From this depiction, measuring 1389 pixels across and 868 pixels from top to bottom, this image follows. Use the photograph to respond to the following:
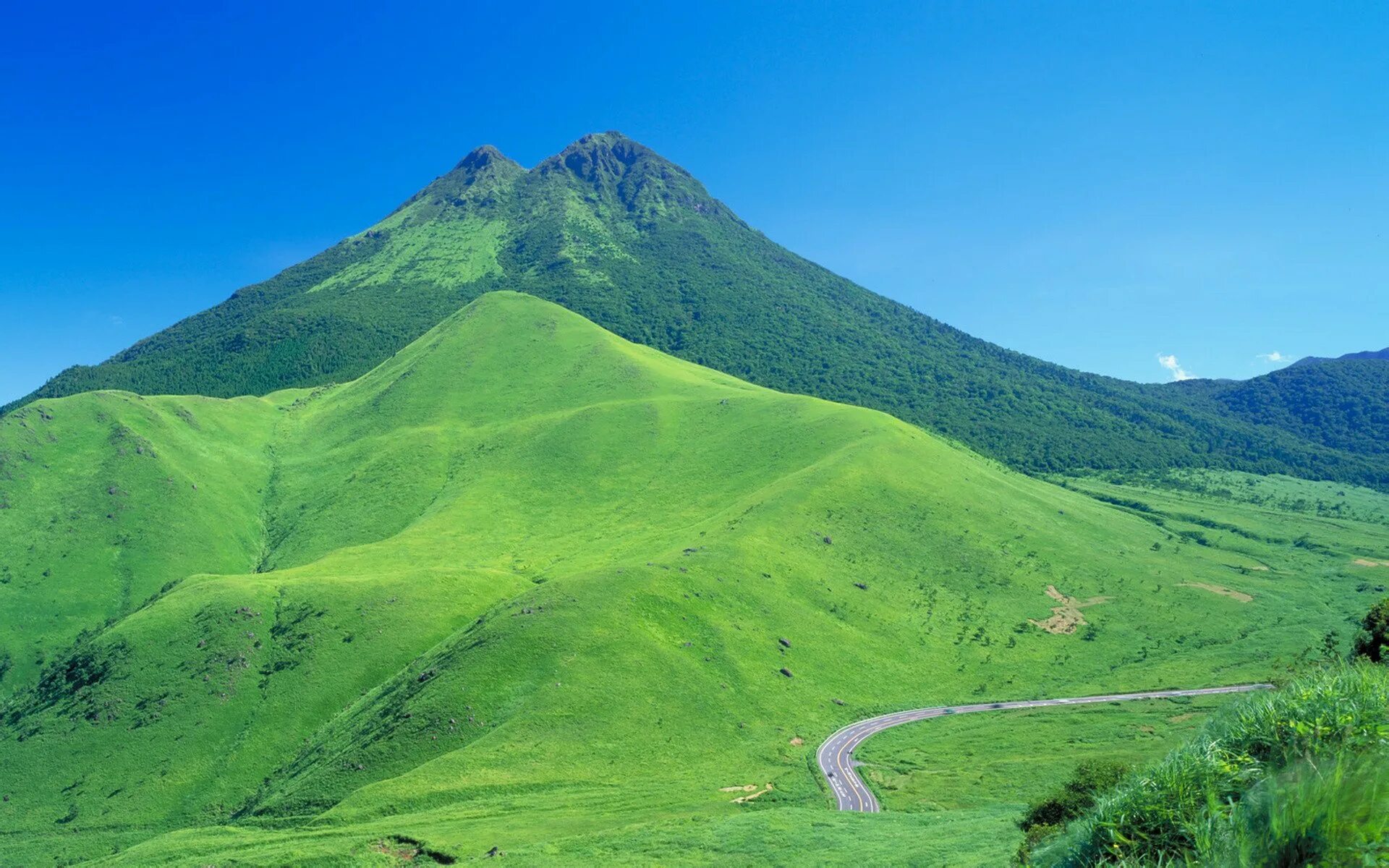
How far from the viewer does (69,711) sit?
101 metres

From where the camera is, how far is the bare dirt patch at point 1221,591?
12719 cm

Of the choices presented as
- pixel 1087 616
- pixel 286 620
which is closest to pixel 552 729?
pixel 286 620

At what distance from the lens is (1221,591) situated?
130m

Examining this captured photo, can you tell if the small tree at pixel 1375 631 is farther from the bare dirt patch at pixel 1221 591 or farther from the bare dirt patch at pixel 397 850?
the bare dirt patch at pixel 1221 591

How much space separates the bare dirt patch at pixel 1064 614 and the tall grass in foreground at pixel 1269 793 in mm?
114078

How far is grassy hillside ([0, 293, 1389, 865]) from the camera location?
67.1 meters

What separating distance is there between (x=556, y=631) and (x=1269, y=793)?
90243 millimetres

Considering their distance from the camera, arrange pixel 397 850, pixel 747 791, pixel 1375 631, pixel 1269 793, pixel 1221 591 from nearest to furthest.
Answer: pixel 1269 793 → pixel 1375 631 → pixel 397 850 → pixel 747 791 → pixel 1221 591

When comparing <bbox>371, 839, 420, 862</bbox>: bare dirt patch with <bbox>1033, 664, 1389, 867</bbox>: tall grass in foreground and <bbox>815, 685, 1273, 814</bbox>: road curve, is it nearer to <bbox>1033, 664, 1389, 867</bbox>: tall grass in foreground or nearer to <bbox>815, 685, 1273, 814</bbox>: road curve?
<bbox>815, 685, 1273, 814</bbox>: road curve

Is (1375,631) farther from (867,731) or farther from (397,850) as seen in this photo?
(397,850)

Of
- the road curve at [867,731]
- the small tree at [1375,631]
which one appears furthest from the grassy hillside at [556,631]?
the small tree at [1375,631]

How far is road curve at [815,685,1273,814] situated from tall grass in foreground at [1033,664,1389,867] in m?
55.9

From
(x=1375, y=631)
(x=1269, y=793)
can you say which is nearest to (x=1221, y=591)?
(x=1375, y=631)

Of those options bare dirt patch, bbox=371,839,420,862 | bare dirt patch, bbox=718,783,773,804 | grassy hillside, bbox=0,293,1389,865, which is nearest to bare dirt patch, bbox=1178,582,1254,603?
grassy hillside, bbox=0,293,1389,865
